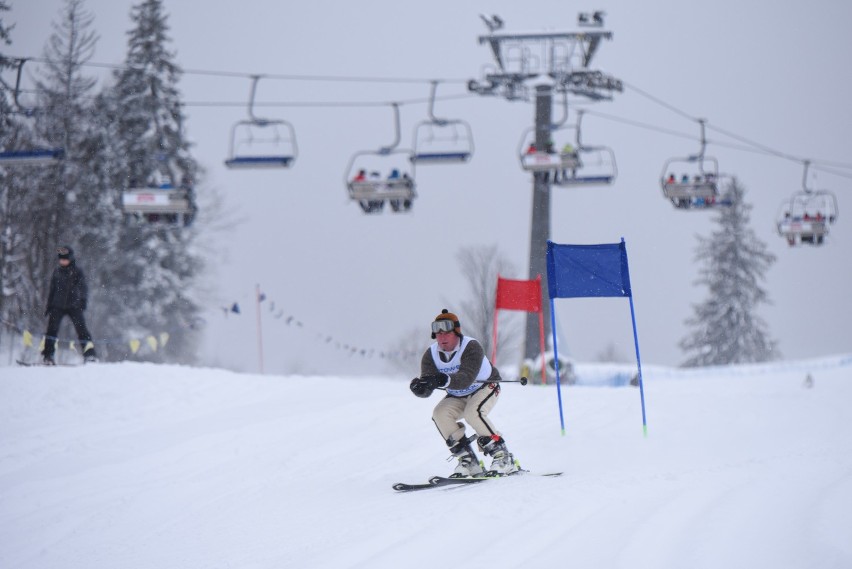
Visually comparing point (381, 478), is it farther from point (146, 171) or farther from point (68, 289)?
point (146, 171)

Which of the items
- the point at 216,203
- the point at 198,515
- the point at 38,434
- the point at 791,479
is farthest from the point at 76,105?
the point at 791,479

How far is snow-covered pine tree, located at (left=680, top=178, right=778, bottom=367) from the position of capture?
45.7 m

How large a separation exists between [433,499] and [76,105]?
29.9 meters

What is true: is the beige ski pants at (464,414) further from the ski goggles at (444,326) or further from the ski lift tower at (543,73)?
the ski lift tower at (543,73)

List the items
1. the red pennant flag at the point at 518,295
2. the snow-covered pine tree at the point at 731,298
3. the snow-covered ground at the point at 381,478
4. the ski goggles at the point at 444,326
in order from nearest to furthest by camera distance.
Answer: the snow-covered ground at the point at 381,478, the ski goggles at the point at 444,326, the red pennant flag at the point at 518,295, the snow-covered pine tree at the point at 731,298

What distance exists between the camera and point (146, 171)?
3409cm

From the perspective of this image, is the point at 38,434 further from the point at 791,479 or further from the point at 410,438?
the point at 791,479

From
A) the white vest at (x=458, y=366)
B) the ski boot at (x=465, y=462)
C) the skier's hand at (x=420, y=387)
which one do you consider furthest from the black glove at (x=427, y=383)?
the ski boot at (x=465, y=462)

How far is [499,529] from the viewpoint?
7.16 metres

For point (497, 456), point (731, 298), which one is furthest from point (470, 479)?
point (731, 298)

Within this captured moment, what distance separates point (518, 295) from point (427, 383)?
7.70 m

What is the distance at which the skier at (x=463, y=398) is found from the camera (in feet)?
30.6

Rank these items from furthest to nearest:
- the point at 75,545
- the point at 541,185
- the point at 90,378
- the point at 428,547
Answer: the point at 541,185
the point at 90,378
the point at 75,545
the point at 428,547

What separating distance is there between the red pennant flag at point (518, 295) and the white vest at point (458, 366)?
6.90 metres
